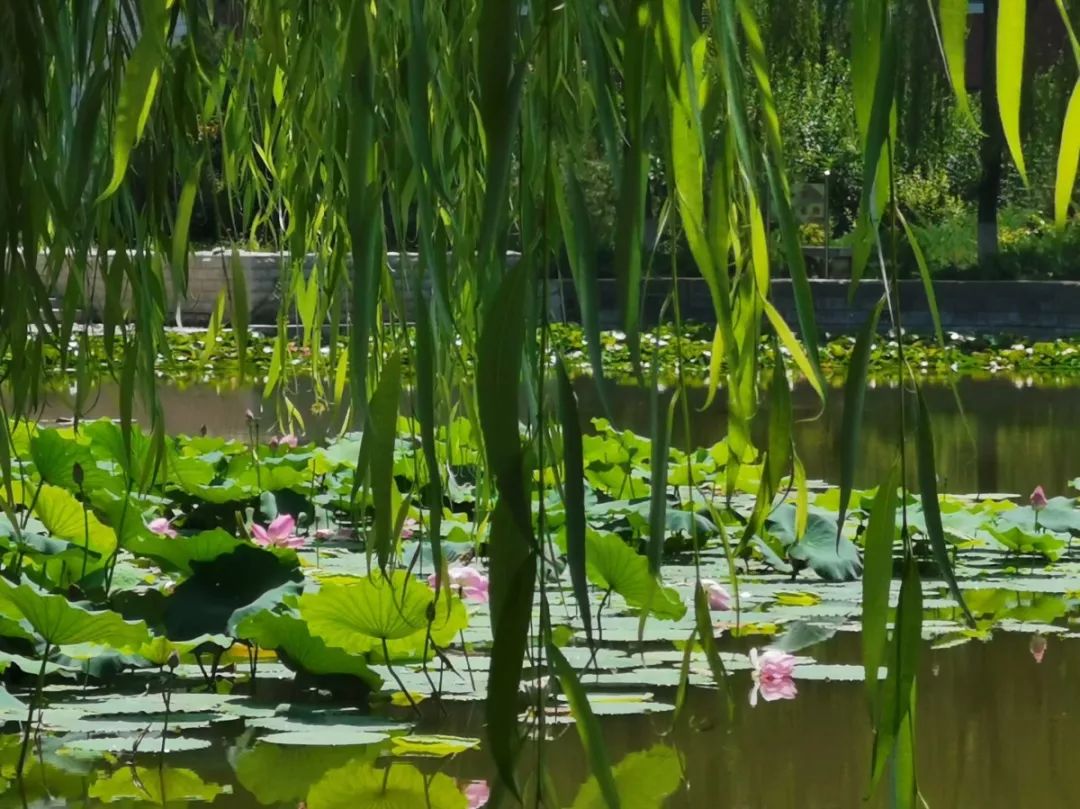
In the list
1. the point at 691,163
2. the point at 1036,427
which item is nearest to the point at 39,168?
the point at 691,163

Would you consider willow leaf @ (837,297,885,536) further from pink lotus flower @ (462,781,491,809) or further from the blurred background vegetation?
the blurred background vegetation

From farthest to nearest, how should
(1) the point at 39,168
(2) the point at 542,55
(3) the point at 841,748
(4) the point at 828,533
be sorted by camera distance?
1. (4) the point at 828,533
2. (3) the point at 841,748
3. (1) the point at 39,168
4. (2) the point at 542,55

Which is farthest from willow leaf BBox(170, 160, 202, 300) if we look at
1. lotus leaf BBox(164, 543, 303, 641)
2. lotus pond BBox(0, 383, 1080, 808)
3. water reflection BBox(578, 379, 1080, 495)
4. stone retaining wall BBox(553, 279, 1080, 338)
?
stone retaining wall BBox(553, 279, 1080, 338)

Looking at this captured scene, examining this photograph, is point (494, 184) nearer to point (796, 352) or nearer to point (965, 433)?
point (796, 352)

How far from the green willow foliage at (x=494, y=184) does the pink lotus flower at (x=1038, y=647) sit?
5.05 ft

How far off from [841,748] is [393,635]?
598 mm

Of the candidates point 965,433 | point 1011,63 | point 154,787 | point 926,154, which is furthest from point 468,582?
point 926,154

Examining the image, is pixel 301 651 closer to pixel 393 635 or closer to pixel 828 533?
pixel 393 635

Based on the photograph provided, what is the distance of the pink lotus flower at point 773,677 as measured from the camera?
278 centimetres

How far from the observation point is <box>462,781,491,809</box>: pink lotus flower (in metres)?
2.21

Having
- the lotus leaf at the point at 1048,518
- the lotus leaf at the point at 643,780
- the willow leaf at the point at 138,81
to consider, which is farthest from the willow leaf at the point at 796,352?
the lotus leaf at the point at 1048,518

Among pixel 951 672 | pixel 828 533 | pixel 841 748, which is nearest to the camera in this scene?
pixel 841 748

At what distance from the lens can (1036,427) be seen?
788 cm

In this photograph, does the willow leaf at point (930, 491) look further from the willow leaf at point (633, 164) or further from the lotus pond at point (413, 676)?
the lotus pond at point (413, 676)
